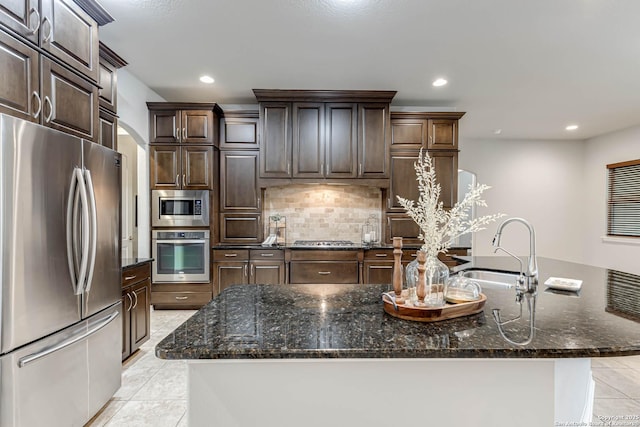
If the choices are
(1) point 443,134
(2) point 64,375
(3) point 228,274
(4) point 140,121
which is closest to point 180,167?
(4) point 140,121

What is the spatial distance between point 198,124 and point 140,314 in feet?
7.74

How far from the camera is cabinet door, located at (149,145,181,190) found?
3.89m

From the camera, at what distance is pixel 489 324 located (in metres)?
1.19

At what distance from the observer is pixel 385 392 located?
106 cm

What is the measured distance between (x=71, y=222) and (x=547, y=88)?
483 centimetres

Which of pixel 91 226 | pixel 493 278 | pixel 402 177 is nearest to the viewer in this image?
pixel 91 226

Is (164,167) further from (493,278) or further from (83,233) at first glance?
(493,278)

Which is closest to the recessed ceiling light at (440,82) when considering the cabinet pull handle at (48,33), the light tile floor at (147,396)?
the cabinet pull handle at (48,33)

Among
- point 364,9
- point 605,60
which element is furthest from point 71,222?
point 605,60

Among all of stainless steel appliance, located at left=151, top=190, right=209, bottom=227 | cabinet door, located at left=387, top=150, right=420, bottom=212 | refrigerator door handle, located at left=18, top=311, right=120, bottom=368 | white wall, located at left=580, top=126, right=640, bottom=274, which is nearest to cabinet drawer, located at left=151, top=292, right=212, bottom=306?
stainless steel appliance, located at left=151, top=190, right=209, bottom=227

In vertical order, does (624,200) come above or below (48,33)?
below

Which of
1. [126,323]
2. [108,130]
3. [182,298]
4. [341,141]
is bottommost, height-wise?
[182,298]

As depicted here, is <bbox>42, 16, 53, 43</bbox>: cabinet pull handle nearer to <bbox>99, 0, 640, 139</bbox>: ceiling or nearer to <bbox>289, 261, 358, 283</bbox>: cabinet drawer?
<bbox>99, 0, 640, 139</bbox>: ceiling

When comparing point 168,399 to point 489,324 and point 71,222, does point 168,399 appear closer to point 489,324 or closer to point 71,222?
point 71,222
